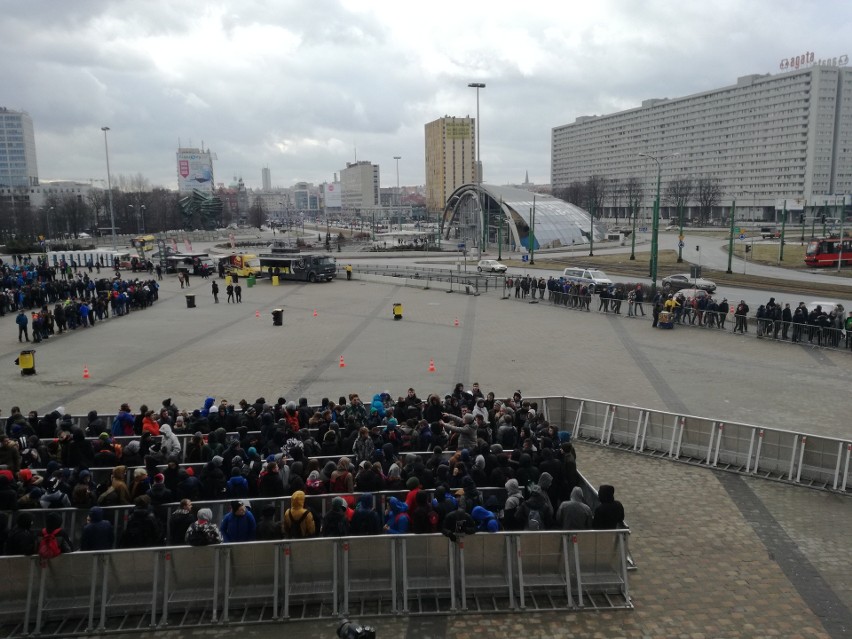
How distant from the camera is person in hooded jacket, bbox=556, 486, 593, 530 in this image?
7836 millimetres

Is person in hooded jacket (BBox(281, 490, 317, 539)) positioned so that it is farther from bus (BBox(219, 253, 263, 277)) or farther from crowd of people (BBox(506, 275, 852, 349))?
bus (BBox(219, 253, 263, 277))

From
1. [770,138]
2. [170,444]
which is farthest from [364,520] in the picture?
[770,138]

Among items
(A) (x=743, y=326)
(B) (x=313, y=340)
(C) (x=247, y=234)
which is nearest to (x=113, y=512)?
(B) (x=313, y=340)

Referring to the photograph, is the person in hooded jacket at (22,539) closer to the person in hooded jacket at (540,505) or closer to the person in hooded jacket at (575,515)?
the person in hooded jacket at (540,505)

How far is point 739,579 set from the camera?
8125 millimetres


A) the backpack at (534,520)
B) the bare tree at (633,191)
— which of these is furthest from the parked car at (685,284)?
the bare tree at (633,191)

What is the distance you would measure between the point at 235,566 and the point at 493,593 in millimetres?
2983

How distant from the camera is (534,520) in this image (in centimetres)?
777

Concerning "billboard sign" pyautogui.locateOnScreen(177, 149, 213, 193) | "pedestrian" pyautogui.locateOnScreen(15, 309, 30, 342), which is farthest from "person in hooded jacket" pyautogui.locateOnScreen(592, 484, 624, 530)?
"billboard sign" pyautogui.locateOnScreen(177, 149, 213, 193)

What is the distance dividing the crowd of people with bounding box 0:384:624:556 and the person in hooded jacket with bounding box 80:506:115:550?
1 centimetres

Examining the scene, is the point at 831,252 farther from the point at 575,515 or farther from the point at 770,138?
the point at 770,138

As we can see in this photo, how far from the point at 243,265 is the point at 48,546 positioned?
4404cm

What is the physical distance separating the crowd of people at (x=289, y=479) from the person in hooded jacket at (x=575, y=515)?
0.06 ft

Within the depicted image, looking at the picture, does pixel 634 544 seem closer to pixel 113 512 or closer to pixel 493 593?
pixel 493 593
